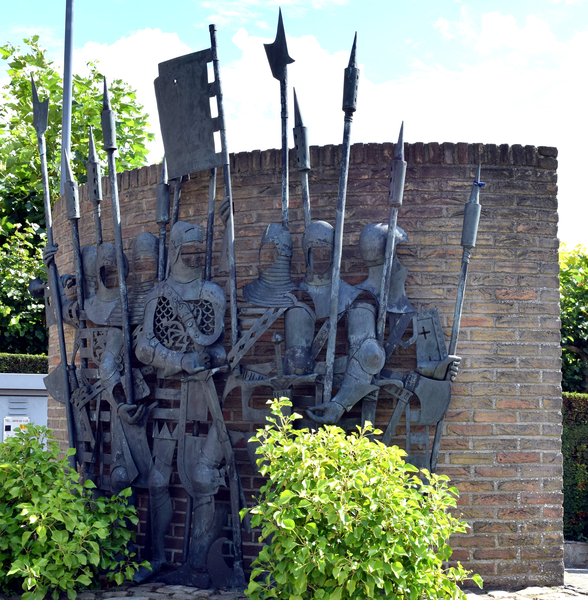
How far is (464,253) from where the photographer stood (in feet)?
13.3

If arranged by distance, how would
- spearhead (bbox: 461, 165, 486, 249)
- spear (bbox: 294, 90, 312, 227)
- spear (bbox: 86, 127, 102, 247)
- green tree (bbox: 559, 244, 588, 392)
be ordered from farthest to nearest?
green tree (bbox: 559, 244, 588, 392) < spear (bbox: 86, 127, 102, 247) < spear (bbox: 294, 90, 312, 227) < spearhead (bbox: 461, 165, 486, 249)

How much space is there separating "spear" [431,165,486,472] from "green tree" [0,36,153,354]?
776 cm

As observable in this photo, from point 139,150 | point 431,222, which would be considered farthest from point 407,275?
point 139,150

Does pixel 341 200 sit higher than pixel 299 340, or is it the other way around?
pixel 341 200

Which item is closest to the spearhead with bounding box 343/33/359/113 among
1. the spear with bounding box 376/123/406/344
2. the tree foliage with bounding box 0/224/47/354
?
the spear with bounding box 376/123/406/344

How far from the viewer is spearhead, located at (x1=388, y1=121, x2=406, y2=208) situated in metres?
3.88

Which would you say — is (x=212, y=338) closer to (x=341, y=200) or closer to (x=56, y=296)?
(x=341, y=200)

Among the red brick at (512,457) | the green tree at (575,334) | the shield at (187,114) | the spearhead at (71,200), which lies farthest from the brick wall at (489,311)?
the green tree at (575,334)

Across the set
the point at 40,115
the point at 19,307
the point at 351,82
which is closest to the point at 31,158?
the point at 19,307

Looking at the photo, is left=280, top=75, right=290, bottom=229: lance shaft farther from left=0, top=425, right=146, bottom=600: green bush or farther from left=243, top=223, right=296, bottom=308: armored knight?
left=0, top=425, right=146, bottom=600: green bush

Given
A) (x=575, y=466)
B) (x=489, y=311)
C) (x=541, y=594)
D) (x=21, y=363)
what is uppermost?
(x=489, y=311)

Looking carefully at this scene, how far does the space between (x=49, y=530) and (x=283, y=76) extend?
3.03 metres

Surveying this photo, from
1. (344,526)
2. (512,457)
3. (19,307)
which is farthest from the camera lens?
(19,307)

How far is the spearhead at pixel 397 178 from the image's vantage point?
3875 mm
